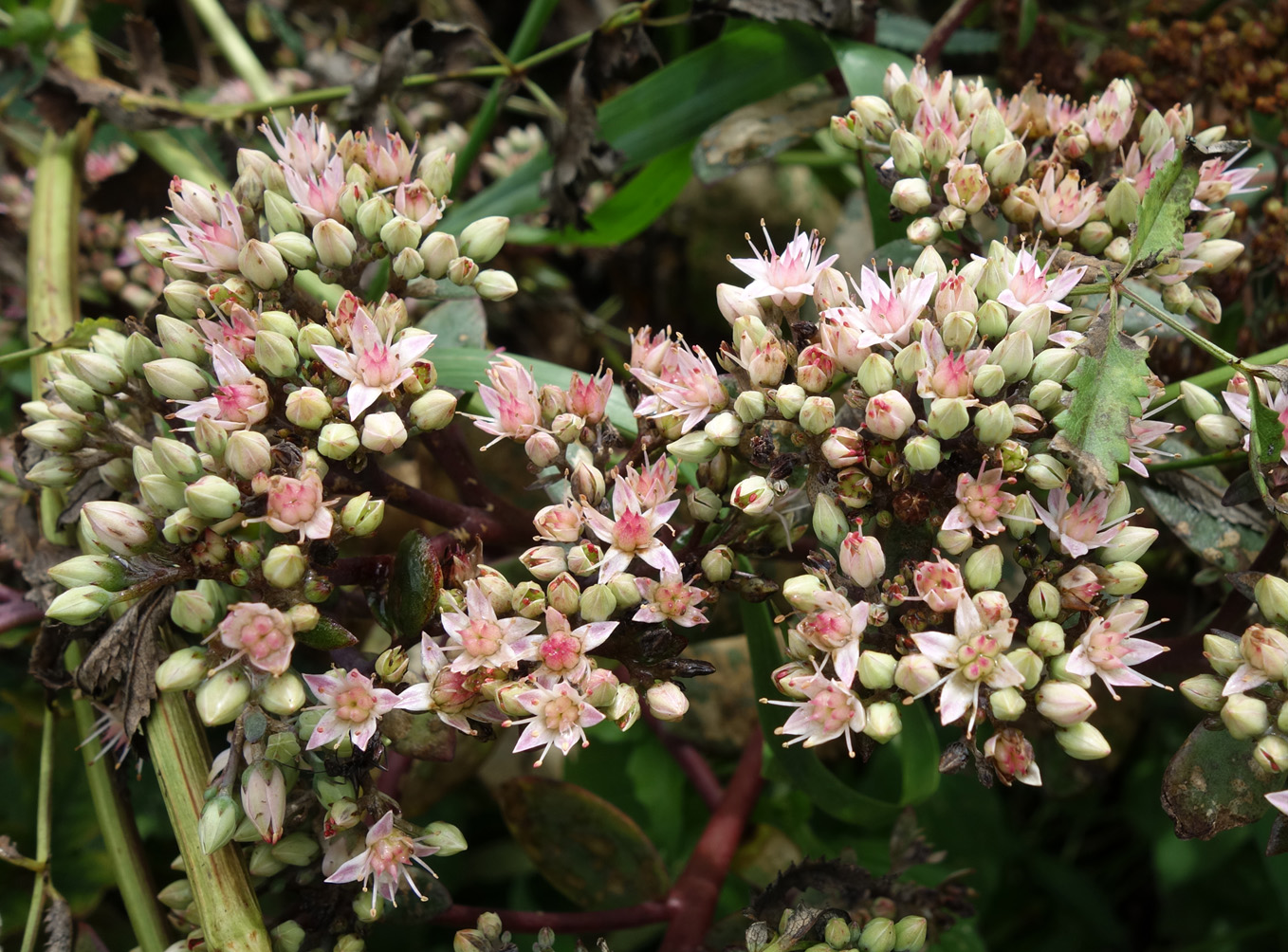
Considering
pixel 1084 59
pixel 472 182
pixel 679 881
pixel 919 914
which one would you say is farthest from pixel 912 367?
pixel 1084 59

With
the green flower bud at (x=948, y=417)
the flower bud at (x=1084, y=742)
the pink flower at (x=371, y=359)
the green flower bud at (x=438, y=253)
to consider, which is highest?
the green flower bud at (x=438, y=253)

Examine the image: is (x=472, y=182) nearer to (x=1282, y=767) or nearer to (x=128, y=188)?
(x=128, y=188)

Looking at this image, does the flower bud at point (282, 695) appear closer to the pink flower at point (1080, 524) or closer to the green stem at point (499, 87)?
the pink flower at point (1080, 524)

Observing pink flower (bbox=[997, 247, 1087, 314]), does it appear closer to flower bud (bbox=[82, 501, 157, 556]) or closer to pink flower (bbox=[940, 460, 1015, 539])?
pink flower (bbox=[940, 460, 1015, 539])

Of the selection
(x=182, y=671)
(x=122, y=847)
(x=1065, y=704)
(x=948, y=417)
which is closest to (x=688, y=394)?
(x=948, y=417)

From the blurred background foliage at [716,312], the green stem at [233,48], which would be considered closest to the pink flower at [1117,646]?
the blurred background foliage at [716,312]

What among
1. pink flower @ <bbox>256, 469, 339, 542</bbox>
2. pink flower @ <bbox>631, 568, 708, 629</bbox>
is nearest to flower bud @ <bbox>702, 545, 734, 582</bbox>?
pink flower @ <bbox>631, 568, 708, 629</bbox>
